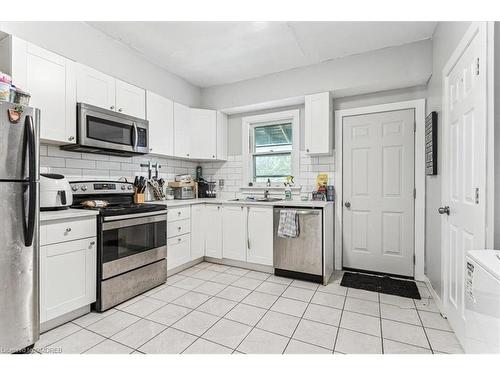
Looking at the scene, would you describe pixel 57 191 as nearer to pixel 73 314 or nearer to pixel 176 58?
pixel 73 314

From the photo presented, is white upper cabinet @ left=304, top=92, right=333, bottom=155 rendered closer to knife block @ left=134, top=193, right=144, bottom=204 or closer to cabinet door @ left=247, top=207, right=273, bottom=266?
cabinet door @ left=247, top=207, right=273, bottom=266

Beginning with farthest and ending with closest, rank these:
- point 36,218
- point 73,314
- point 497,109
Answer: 1. point 73,314
2. point 36,218
3. point 497,109

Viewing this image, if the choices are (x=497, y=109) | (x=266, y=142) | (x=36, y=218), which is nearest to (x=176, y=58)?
(x=266, y=142)

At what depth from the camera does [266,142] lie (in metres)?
4.05

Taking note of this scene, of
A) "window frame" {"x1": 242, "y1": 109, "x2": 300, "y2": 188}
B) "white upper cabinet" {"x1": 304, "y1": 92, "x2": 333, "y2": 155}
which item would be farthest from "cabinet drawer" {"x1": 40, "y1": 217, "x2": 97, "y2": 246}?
"white upper cabinet" {"x1": 304, "y1": 92, "x2": 333, "y2": 155}

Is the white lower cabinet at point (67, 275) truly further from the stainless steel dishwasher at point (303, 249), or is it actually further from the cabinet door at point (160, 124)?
the stainless steel dishwasher at point (303, 249)

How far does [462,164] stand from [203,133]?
3120 millimetres

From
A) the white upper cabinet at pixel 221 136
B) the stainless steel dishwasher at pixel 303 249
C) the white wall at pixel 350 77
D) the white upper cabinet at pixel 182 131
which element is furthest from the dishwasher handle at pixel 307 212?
the white upper cabinet at pixel 182 131

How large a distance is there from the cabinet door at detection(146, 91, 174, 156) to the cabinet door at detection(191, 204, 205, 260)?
0.83m

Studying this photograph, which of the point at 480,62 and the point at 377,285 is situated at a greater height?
the point at 480,62

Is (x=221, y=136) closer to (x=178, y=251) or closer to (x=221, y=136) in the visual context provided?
(x=221, y=136)

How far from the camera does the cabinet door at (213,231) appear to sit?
358 cm

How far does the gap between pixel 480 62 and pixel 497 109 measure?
0.97 feet
